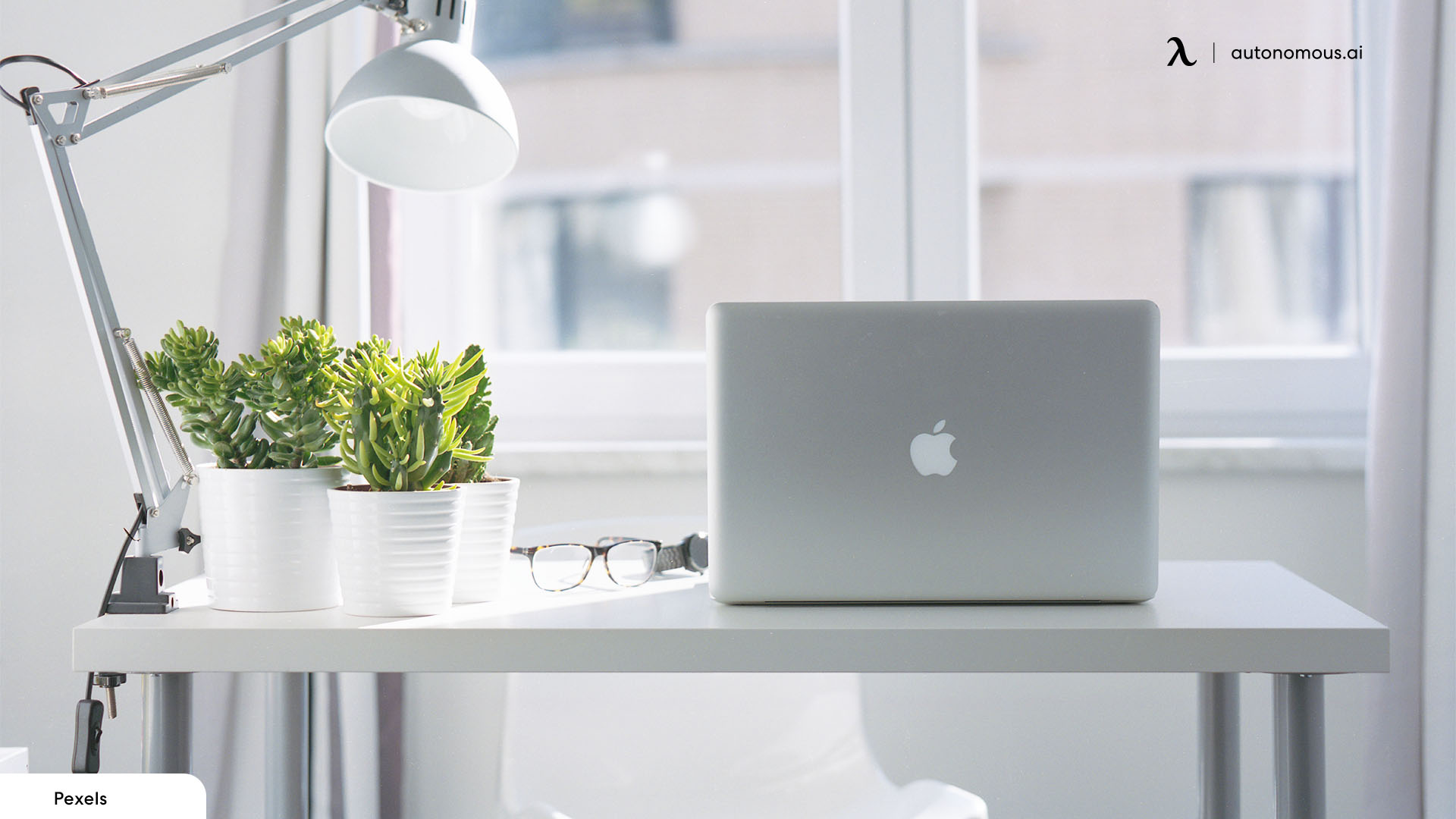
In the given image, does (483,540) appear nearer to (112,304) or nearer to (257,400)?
(257,400)

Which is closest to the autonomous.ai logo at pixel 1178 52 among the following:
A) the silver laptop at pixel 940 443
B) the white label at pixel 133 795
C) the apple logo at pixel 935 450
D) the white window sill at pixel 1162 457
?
the white window sill at pixel 1162 457

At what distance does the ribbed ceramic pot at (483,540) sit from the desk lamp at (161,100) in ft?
0.69

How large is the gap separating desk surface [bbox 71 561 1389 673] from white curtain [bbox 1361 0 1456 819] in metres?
0.86

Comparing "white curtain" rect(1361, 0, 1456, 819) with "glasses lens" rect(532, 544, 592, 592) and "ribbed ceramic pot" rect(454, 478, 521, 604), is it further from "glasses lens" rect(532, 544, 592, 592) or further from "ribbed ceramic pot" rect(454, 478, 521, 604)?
"ribbed ceramic pot" rect(454, 478, 521, 604)

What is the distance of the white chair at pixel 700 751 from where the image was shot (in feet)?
4.33

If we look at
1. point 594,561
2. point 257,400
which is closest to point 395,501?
point 257,400

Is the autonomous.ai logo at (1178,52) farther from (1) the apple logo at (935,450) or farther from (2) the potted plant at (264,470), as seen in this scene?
(2) the potted plant at (264,470)

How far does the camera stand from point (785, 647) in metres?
0.69

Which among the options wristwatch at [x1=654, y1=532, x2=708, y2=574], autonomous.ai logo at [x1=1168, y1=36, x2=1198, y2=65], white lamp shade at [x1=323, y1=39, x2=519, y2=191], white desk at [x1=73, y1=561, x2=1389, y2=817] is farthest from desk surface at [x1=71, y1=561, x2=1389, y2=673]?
autonomous.ai logo at [x1=1168, y1=36, x2=1198, y2=65]

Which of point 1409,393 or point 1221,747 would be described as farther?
point 1409,393

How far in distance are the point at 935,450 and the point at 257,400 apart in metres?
0.51

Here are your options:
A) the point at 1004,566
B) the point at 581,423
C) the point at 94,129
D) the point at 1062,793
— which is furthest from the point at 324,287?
the point at 1062,793

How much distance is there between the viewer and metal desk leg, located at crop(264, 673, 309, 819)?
89 centimetres

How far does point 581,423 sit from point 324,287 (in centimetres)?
45
